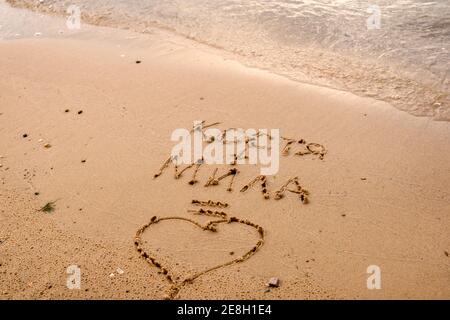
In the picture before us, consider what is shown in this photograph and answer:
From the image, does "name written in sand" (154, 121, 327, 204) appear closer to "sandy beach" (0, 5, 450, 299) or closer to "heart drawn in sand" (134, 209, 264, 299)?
"sandy beach" (0, 5, 450, 299)

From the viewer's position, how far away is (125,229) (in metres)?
3.54

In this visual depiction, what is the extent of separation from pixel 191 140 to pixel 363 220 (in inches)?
76.8

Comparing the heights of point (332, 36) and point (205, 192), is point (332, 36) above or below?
above

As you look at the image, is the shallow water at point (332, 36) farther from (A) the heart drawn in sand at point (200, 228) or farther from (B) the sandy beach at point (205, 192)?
(A) the heart drawn in sand at point (200, 228)

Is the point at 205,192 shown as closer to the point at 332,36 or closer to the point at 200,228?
the point at 200,228

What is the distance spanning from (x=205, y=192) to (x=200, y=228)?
17.5 inches

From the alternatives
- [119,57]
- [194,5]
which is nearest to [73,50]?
[119,57]

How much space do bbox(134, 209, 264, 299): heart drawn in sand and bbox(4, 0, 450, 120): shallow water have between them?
2.62 m

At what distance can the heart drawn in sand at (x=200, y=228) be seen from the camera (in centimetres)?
312

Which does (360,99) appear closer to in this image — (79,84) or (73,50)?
(79,84)

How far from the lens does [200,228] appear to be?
11.6 feet

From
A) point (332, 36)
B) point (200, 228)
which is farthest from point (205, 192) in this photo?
point (332, 36)

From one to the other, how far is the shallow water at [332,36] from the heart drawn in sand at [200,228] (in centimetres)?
262

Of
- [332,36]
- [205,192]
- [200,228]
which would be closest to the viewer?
[200,228]
